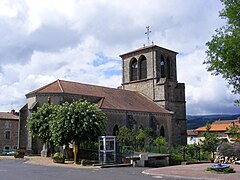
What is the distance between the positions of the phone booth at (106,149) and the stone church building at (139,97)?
11.2 meters

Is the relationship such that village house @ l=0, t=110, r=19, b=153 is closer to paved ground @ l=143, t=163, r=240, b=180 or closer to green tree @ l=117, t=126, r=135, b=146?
green tree @ l=117, t=126, r=135, b=146

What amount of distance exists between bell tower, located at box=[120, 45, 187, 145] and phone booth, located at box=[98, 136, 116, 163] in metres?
23.4

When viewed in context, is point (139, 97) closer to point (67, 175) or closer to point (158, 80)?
point (158, 80)

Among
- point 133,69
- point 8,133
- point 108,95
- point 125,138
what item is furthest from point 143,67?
point 8,133

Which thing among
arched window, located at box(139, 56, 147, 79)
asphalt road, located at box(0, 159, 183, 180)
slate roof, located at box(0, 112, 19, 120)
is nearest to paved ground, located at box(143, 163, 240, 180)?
asphalt road, located at box(0, 159, 183, 180)

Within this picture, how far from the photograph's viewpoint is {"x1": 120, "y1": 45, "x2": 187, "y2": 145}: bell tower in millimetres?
50000

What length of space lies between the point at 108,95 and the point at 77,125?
17639 millimetres

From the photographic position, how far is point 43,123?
31.1 meters

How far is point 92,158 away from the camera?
1149 inches

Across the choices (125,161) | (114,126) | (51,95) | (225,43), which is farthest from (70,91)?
(225,43)

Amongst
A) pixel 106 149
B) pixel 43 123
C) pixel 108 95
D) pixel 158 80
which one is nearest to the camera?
pixel 106 149

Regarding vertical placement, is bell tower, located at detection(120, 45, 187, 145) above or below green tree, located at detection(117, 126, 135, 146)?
above

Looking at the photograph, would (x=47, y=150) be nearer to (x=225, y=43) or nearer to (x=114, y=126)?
(x=114, y=126)

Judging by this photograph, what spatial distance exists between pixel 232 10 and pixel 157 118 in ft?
102
